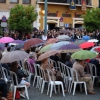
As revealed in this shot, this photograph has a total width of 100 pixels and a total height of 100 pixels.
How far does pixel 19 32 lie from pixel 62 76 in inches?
777

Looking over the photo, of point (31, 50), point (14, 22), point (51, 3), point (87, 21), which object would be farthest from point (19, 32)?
point (31, 50)

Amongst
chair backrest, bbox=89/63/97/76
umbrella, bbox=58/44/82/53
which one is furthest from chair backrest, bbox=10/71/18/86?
chair backrest, bbox=89/63/97/76

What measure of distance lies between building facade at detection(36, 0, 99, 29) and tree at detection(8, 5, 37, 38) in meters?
11.4

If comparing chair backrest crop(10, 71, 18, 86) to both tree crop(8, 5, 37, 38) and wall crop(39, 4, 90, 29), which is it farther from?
wall crop(39, 4, 90, 29)

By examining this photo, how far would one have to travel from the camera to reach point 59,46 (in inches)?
532

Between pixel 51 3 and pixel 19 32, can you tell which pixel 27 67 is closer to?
pixel 19 32

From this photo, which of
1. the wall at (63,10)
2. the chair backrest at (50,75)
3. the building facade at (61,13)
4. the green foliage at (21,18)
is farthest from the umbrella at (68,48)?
the wall at (63,10)

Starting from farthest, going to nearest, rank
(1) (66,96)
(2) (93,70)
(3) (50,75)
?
(2) (93,70), (3) (50,75), (1) (66,96)

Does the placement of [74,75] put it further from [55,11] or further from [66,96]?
[55,11]

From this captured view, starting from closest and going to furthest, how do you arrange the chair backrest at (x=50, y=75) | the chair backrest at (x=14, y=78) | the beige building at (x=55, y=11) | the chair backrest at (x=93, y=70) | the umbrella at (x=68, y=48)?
the chair backrest at (x=14, y=78) < the chair backrest at (x=50, y=75) < the chair backrest at (x=93, y=70) < the umbrella at (x=68, y=48) < the beige building at (x=55, y=11)

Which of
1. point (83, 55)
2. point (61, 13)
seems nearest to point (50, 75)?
point (83, 55)

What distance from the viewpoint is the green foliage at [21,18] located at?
2970 cm

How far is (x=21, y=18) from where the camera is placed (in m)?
30.1

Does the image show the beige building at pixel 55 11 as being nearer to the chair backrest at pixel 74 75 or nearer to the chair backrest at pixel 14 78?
the chair backrest at pixel 74 75
